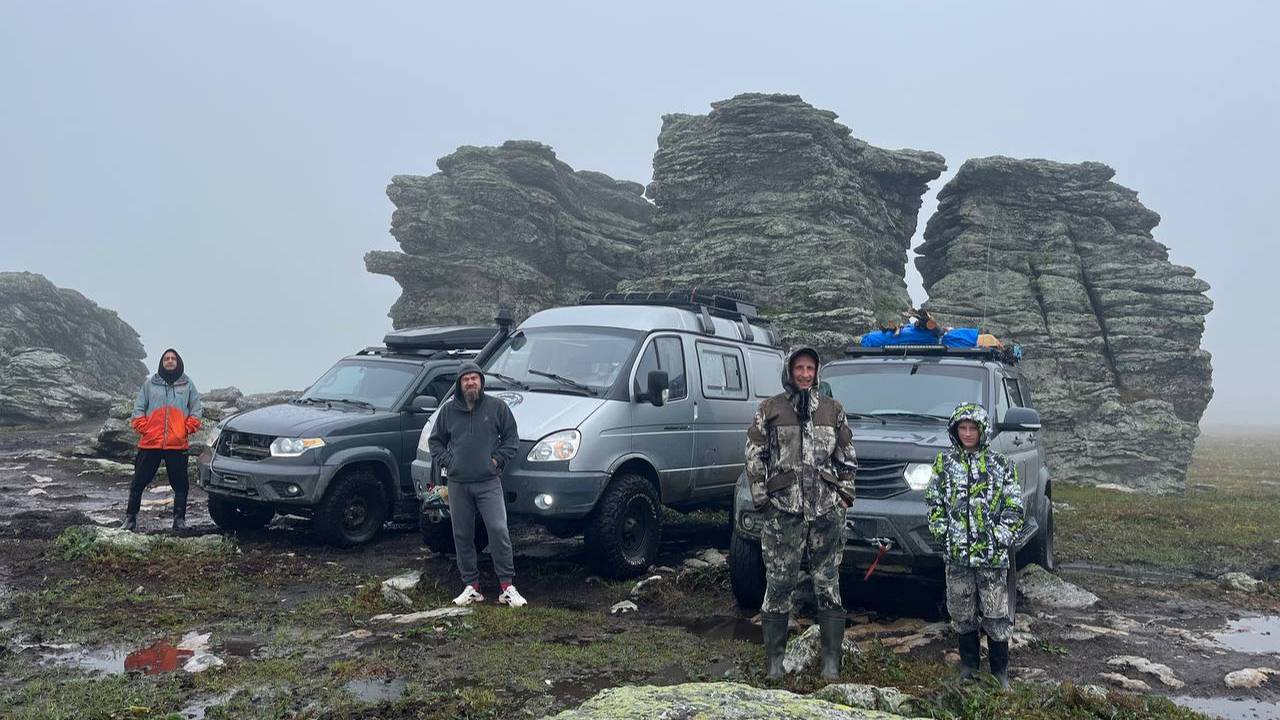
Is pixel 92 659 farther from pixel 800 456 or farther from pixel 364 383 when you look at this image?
pixel 364 383

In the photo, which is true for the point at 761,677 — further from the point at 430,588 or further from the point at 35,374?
the point at 35,374

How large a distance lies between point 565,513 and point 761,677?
2.79 metres

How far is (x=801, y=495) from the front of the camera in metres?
5.61

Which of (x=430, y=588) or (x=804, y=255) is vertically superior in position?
(x=804, y=255)

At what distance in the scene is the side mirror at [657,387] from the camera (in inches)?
336

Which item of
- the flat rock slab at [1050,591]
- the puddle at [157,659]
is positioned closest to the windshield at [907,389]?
the flat rock slab at [1050,591]

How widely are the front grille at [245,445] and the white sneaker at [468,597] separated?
3.51 meters

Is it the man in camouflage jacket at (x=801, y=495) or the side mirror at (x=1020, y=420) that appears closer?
the man in camouflage jacket at (x=801, y=495)

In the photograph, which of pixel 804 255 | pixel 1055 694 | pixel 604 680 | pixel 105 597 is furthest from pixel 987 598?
pixel 804 255

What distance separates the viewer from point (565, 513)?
25.8 feet

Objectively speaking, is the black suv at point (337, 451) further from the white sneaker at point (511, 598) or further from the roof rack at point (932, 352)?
the roof rack at point (932, 352)

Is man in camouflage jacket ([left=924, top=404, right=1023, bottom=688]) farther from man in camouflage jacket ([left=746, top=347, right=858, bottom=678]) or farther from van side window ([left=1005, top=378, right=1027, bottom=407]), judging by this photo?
van side window ([left=1005, top=378, right=1027, bottom=407])

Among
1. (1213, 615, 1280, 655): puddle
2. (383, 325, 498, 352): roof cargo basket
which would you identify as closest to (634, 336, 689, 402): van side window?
(383, 325, 498, 352): roof cargo basket

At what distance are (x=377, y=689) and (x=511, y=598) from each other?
2.32 m
